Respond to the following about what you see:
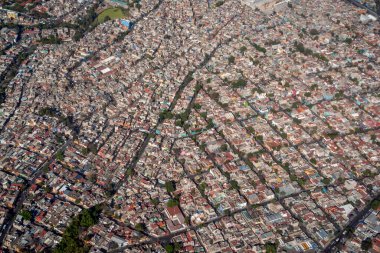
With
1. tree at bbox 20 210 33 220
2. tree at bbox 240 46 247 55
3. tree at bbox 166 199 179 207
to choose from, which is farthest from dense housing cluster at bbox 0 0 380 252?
tree at bbox 240 46 247 55

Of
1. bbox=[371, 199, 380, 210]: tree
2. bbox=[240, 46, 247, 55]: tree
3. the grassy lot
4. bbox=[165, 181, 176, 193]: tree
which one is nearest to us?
bbox=[371, 199, 380, 210]: tree

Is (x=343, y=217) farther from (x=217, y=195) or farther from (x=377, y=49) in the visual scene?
(x=377, y=49)

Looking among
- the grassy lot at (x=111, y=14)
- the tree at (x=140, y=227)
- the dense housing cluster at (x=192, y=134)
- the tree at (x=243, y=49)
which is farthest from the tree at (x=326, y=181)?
the grassy lot at (x=111, y=14)

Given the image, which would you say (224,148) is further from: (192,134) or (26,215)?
(26,215)

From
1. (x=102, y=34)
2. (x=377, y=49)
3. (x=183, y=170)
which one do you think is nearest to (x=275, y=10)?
(x=377, y=49)

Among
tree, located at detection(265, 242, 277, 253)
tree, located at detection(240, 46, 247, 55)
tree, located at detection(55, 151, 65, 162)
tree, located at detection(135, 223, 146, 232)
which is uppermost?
tree, located at detection(240, 46, 247, 55)

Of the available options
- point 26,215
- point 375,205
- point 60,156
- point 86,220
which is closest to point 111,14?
point 60,156

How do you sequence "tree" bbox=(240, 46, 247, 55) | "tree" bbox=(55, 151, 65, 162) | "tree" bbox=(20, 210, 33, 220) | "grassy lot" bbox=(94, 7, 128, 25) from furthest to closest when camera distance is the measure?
1. "grassy lot" bbox=(94, 7, 128, 25)
2. "tree" bbox=(240, 46, 247, 55)
3. "tree" bbox=(55, 151, 65, 162)
4. "tree" bbox=(20, 210, 33, 220)

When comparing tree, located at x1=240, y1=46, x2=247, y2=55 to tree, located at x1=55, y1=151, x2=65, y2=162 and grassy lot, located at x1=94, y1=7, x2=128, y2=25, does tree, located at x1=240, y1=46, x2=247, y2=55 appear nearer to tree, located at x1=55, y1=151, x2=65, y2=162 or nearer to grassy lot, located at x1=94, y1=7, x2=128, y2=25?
grassy lot, located at x1=94, y1=7, x2=128, y2=25
